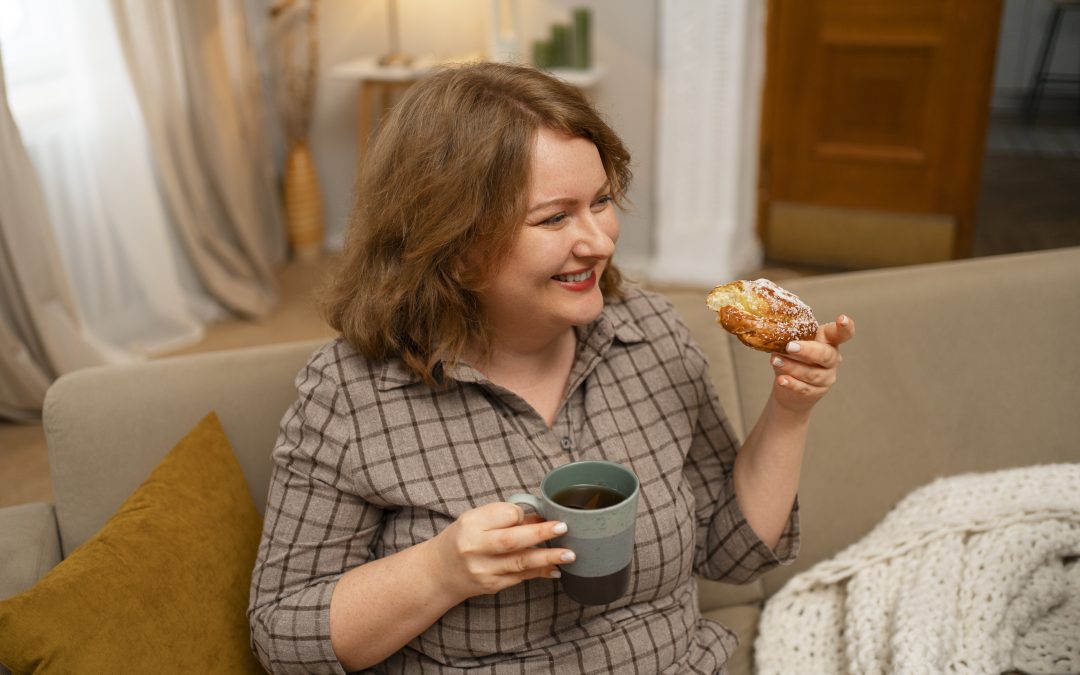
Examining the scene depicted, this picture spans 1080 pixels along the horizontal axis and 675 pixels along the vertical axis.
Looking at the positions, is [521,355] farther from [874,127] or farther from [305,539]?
[874,127]

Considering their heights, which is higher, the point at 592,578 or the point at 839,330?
the point at 839,330

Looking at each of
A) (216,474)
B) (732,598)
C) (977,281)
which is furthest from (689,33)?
(216,474)

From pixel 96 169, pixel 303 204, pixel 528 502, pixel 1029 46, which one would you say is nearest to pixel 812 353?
pixel 528 502

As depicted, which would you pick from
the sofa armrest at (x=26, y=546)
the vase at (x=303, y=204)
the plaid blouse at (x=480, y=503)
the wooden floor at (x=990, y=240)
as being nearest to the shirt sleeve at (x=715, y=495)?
the plaid blouse at (x=480, y=503)

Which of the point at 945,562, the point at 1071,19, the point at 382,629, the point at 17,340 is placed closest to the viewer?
the point at 382,629

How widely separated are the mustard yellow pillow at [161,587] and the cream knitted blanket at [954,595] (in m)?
0.73

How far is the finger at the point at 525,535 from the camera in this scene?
90cm

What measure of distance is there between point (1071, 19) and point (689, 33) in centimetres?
424

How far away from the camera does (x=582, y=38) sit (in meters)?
3.78

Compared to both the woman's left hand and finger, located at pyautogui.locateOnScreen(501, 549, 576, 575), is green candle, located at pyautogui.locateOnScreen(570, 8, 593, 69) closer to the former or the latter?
the woman's left hand

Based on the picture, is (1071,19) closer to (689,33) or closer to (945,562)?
(689,33)

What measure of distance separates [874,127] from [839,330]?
3.28 m

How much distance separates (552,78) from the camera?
3.88 ft

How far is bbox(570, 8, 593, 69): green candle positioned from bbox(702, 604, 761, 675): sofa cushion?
2761 mm
